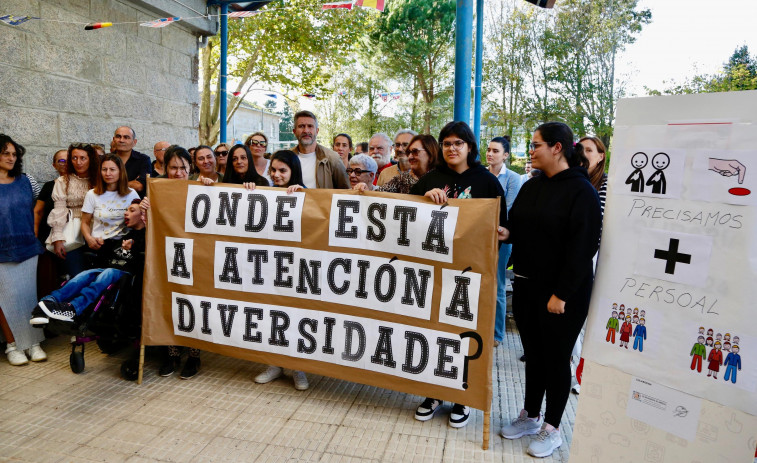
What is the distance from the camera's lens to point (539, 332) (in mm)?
3021

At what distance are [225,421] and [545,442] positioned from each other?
2026 mm

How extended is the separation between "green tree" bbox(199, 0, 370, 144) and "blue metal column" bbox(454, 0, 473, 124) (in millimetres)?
8427

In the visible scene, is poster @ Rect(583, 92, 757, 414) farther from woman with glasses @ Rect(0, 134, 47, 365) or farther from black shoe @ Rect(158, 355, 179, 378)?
woman with glasses @ Rect(0, 134, 47, 365)

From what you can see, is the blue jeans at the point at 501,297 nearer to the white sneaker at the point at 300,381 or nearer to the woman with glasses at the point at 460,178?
the woman with glasses at the point at 460,178

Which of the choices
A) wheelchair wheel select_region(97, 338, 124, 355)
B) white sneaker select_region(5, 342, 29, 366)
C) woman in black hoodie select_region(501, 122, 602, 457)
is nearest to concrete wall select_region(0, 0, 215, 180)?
white sneaker select_region(5, 342, 29, 366)

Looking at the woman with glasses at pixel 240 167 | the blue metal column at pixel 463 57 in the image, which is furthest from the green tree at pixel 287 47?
the woman with glasses at pixel 240 167

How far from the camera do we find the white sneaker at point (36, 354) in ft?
13.9

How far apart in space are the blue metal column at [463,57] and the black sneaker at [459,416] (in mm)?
3601

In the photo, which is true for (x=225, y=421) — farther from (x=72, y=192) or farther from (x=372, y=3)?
(x=372, y=3)

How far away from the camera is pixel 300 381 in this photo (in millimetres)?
3787

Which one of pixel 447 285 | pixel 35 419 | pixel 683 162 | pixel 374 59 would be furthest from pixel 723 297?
pixel 374 59

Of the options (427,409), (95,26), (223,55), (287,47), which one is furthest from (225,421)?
(287,47)

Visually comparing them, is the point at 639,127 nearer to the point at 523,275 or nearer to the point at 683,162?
the point at 683,162

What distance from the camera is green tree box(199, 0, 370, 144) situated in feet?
45.5
